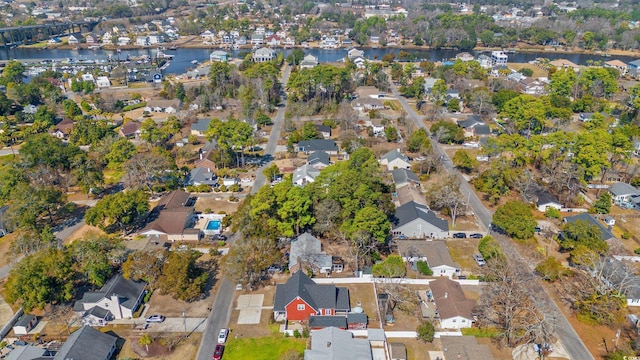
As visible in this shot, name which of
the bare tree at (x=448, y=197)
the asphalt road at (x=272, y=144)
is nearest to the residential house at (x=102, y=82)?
the asphalt road at (x=272, y=144)

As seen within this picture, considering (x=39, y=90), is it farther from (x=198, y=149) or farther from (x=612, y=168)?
(x=612, y=168)

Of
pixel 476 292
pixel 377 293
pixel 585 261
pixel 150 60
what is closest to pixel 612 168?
pixel 585 261

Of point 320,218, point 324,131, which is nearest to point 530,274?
point 320,218

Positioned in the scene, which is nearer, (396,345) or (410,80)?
(396,345)

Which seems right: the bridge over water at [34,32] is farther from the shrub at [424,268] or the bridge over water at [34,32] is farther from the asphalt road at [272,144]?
the shrub at [424,268]

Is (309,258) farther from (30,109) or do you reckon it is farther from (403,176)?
(30,109)

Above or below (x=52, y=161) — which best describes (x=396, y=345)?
below
